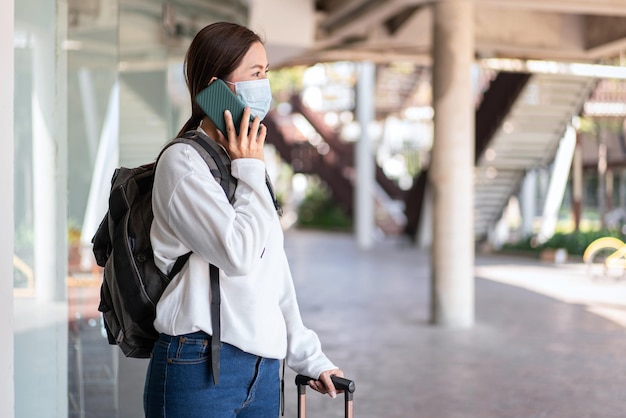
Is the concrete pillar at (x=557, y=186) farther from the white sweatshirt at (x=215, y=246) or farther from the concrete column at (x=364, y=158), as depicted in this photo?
the white sweatshirt at (x=215, y=246)

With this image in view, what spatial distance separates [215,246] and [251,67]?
45 cm

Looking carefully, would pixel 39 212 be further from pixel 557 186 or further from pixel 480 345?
pixel 557 186

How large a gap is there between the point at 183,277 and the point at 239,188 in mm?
234

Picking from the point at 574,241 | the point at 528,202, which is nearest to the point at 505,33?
the point at 574,241

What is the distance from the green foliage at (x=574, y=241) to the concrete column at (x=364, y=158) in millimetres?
3798

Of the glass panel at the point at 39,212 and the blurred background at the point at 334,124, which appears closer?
the glass panel at the point at 39,212

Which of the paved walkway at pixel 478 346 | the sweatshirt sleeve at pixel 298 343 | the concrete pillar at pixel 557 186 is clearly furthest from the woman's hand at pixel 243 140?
the concrete pillar at pixel 557 186

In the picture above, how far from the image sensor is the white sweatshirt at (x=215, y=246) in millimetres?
1891

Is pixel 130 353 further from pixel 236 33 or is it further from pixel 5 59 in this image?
pixel 5 59

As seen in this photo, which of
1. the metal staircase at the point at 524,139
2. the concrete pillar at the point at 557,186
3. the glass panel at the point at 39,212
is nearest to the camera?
the glass panel at the point at 39,212

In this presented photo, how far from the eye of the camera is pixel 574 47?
14.7 m

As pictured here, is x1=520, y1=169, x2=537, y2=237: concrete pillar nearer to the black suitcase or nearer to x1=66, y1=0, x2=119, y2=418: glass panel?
x1=66, y1=0, x2=119, y2=418: glass panel

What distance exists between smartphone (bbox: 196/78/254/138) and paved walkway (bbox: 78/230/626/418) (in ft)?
10.3

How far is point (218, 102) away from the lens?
1.97 m
